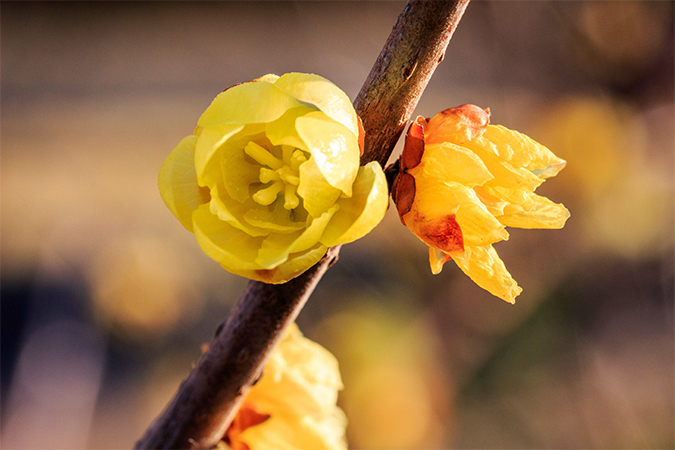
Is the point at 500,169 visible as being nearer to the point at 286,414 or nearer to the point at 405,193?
the point at 405,193

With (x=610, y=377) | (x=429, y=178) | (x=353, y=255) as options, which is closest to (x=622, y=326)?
(x=610, y=377)

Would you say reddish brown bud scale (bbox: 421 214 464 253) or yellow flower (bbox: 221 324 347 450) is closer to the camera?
reddish brown bud scale (bbox: 421 214 464 253)

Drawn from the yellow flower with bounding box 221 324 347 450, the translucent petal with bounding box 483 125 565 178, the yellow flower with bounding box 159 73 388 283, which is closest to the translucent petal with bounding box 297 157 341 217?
the yellow flower with bounding box 159 73 388 283

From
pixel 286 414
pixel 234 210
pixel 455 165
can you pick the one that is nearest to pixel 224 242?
pixel 234 210

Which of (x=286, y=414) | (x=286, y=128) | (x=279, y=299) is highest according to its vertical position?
(x=286, y=128)

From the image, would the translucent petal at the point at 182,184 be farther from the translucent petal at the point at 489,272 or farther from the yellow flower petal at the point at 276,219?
the translucent petal at the point at 489,272

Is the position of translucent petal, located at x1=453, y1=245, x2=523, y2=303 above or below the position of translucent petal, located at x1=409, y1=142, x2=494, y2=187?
below

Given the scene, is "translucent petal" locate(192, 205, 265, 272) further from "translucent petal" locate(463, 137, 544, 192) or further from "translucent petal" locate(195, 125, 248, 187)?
"translucent petal" locate(463, 137, 544, 192)

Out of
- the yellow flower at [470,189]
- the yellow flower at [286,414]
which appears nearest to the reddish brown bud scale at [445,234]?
the yellow flower at [470,189]
